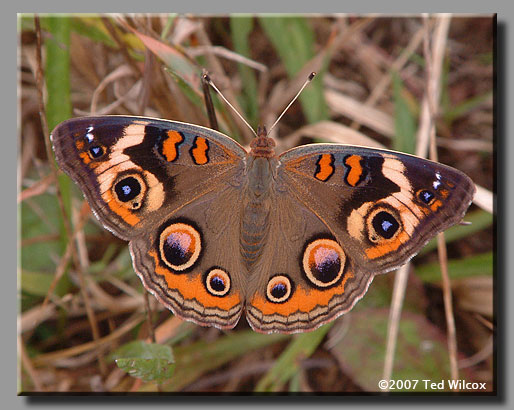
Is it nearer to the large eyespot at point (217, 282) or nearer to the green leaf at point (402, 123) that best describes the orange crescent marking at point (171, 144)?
the large eyespot at point (217, 282)

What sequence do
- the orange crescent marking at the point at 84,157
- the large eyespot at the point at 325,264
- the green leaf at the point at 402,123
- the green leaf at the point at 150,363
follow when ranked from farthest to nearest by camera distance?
1. the green leaf at the point at 402,123
2. the green leaf at the point at 150,363
3. the large eyespot at the point at 325,264
4. the orange crescent marking at the point at 84,157

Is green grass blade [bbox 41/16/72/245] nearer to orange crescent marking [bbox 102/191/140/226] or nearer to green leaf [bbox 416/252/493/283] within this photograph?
orange crescent marking [bbox 102/191/140/226]

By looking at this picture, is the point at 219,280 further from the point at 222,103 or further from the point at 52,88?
the point at 52,88

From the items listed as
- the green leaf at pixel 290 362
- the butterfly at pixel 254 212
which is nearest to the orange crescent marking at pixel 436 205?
the butterfly at pixel 254 212

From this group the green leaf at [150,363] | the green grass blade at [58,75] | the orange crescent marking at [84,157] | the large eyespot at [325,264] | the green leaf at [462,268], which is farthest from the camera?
the green leaf at [462,268]

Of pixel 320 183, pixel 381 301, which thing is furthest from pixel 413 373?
pixel 320 183

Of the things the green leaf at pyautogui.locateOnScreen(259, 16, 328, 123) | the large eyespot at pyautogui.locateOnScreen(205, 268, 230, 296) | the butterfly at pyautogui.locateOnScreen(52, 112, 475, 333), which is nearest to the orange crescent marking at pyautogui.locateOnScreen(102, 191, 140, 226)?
the butterfly at pyautogui.locateOnScreen(52, 112, 475, 333)
